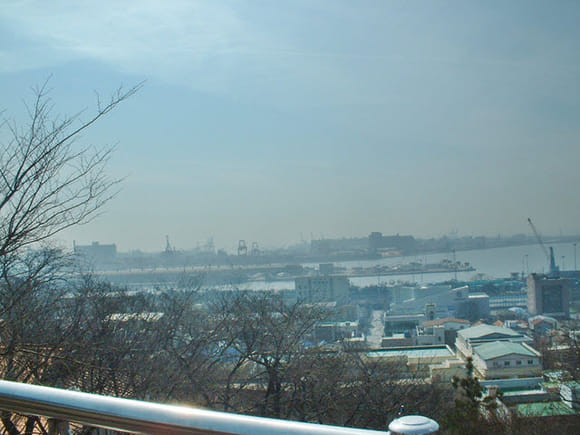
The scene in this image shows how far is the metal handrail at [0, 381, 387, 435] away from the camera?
0.76 meters

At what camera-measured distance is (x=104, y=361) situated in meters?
4.81

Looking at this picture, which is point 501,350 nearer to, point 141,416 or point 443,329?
→ point 443,329

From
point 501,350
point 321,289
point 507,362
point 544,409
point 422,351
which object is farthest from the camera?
point 321,289

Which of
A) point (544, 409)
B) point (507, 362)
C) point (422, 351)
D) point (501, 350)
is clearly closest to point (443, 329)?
point (422, 351)

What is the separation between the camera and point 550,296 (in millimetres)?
11469

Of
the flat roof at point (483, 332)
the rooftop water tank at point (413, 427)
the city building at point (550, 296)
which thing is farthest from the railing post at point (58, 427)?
the city building at point (550, 296)

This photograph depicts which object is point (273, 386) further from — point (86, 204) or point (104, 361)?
point (86, 204)

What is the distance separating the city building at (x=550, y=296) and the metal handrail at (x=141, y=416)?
11.8 metres

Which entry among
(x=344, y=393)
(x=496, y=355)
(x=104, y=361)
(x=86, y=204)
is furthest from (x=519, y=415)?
(x=86, y=204)

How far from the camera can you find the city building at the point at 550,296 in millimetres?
11273

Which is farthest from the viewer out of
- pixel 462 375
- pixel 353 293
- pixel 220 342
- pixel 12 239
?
pixel 353 293

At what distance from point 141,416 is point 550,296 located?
40.1 feet

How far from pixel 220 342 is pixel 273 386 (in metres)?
0.81

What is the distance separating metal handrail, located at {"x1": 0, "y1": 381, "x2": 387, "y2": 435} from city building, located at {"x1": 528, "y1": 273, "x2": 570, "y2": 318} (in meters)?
11.8
